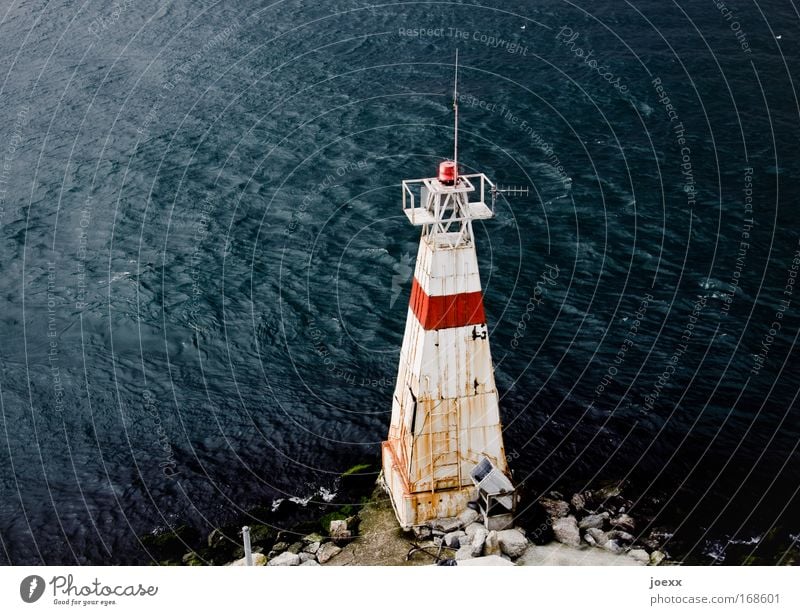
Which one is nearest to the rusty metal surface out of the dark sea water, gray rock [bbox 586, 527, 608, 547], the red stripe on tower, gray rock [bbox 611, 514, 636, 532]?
the red stripe on tower

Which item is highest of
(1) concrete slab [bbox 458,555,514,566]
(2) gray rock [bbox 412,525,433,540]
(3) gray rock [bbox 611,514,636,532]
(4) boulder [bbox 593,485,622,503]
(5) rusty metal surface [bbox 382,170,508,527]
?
(5) rusty metal surface [bbox 382,170,508,527]

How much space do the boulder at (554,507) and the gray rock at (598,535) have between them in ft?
4.91

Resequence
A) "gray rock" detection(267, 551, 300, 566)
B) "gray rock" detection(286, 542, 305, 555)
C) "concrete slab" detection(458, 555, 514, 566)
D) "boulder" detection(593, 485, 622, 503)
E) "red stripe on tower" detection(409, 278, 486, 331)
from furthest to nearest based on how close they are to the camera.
→ 1. "boulder" detection(593, 485, 622, 503)
2. "gray rock" detection(286, 542, 305, 555)
3. "gray rock" detection(267, 551, 300, 566)
4. "concrete slab" detection(458, 555, 514, 566)
5. "red stripe on tower" detection(409, 278, 486, 331)

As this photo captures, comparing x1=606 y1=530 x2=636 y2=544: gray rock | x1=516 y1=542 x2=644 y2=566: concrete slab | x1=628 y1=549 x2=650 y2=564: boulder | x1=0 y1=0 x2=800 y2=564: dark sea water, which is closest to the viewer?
x1=516 y1=542 x2=644 y2=566: concrete slab

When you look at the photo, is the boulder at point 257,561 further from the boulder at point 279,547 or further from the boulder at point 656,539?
the boulder at point 656,539

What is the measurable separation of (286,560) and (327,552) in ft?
5.47

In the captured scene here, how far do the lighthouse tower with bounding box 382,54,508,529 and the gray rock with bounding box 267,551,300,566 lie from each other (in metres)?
4.47

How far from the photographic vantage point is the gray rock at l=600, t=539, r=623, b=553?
36.2 m

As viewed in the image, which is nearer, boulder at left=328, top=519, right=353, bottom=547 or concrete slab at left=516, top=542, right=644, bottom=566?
concrete slab at left=516, top=542, right=644, bottom=566

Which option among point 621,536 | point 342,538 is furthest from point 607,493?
point 342,538

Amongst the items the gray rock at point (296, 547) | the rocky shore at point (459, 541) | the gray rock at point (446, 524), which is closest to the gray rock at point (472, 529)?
the rocky shore at point (459, 541)

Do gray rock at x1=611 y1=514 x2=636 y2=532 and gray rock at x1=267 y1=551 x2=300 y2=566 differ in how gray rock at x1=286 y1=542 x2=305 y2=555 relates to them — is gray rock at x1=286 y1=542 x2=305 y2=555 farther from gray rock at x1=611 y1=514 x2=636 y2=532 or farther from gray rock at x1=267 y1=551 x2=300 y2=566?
gray rock at x1=611 y1=514 x2=636 y2=532

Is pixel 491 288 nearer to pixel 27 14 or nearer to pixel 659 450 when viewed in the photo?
pixel 659 450

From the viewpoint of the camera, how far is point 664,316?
173ft
